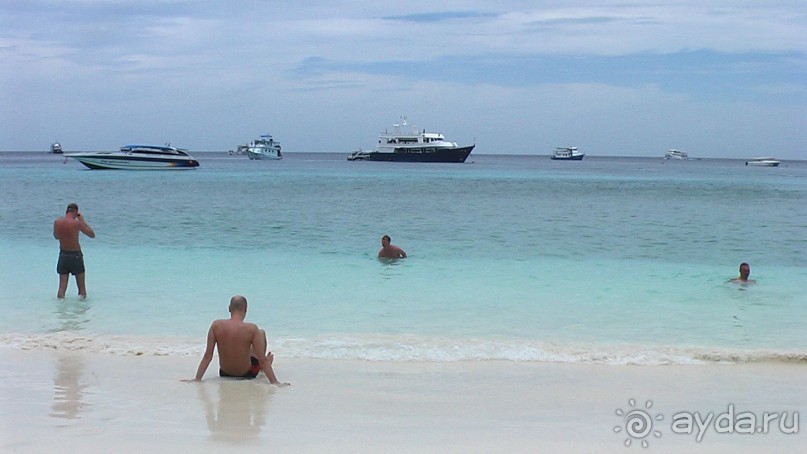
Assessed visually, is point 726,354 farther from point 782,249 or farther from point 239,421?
point 782,249

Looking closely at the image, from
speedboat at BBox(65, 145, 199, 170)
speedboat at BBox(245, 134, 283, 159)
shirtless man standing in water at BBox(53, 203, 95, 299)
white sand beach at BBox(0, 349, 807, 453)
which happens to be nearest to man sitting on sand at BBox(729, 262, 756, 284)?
white sand beach at BBox(0, 349, 807, 453)

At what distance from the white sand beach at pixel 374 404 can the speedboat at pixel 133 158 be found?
5833cm

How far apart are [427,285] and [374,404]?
736 cm

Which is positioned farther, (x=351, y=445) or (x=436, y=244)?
(x=436, y=244)

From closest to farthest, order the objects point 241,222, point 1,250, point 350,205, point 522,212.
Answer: point 1,250
point 241,222
point 522,212
point 350,205

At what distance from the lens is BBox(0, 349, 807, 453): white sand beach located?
19.2ft

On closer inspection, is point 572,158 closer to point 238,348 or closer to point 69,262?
point 69,262

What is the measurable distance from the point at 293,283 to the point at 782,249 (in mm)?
12691

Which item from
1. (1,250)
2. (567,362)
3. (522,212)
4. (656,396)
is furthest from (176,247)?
(522,212)

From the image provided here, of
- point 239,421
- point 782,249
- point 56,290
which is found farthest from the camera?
point 782,249

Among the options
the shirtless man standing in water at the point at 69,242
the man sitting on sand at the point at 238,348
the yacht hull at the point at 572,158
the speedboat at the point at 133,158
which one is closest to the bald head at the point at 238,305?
the man sitting on sand at the point at 238,348

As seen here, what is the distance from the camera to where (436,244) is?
21.1m

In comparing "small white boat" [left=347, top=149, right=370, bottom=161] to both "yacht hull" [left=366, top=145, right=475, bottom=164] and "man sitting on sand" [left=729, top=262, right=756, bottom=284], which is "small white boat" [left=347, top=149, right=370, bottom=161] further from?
"man sitting on sand" [left=729, top=262, right=756, bottom=284]

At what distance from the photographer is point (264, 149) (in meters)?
127
